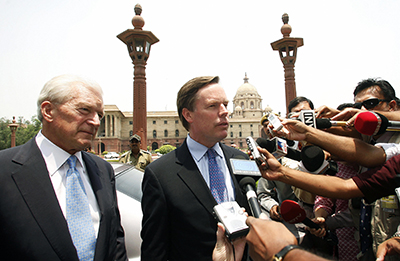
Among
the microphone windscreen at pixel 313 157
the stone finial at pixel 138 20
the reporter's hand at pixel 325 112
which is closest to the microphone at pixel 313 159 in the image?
the microphone windscreen at pixel 313 157

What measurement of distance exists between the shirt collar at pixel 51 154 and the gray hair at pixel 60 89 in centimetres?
20

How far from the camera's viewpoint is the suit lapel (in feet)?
4.79

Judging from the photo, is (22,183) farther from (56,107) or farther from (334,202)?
(334,202)

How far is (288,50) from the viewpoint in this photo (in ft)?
38.5

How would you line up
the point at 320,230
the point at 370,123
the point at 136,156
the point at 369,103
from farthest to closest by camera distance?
the point at 136,156
the point at 320,230
the point at 369,103
the point at 370,123

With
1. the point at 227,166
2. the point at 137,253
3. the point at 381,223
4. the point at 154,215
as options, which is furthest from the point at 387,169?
the point at 137,253

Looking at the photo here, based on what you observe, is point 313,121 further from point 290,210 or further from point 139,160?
point 139,160

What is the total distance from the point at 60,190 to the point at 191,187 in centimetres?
97

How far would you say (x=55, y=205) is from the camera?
1.54 metres

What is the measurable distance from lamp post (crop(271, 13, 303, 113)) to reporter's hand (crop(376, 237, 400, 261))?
10385 mm

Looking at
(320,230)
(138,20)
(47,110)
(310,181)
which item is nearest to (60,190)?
(47,110)

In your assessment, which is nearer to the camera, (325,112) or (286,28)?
(325,112)

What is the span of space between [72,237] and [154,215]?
574 millimetres

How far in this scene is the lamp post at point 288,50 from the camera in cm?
1157
